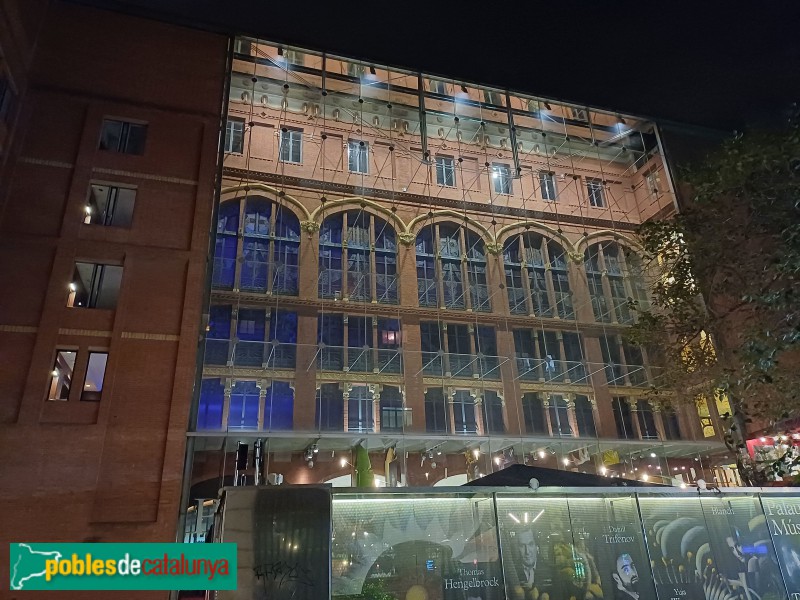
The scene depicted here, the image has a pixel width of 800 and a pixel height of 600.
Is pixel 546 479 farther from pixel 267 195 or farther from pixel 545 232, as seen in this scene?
pixel 545 232

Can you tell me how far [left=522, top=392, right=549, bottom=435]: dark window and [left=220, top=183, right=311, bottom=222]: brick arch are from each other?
7.80m

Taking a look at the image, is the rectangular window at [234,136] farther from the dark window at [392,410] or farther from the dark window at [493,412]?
the dark window at [493,412]

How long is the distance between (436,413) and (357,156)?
7718mm

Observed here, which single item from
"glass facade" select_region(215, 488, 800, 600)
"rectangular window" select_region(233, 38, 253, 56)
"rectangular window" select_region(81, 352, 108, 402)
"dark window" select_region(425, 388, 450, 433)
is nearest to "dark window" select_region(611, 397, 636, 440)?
"dark window" select_region(425, 388, 450, 433)

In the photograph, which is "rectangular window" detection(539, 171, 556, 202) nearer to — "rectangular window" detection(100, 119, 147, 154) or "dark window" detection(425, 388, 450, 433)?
"dark window" detection(425, 388, 450, 433)

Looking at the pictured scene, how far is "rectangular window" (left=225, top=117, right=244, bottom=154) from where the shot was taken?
1469 centimetres

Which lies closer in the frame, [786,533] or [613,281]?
[786,533]

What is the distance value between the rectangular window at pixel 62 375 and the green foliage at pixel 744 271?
456 inches

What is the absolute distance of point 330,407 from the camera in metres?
13.3

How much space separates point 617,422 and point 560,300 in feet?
12.7

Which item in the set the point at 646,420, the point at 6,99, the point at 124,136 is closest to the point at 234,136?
the point at 124,136

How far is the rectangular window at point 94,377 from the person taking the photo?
10617mm

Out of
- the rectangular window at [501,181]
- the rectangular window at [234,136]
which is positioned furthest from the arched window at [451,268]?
the rectangular window at [234,136]

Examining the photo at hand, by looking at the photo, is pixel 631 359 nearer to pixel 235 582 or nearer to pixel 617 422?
pixel 617 422
